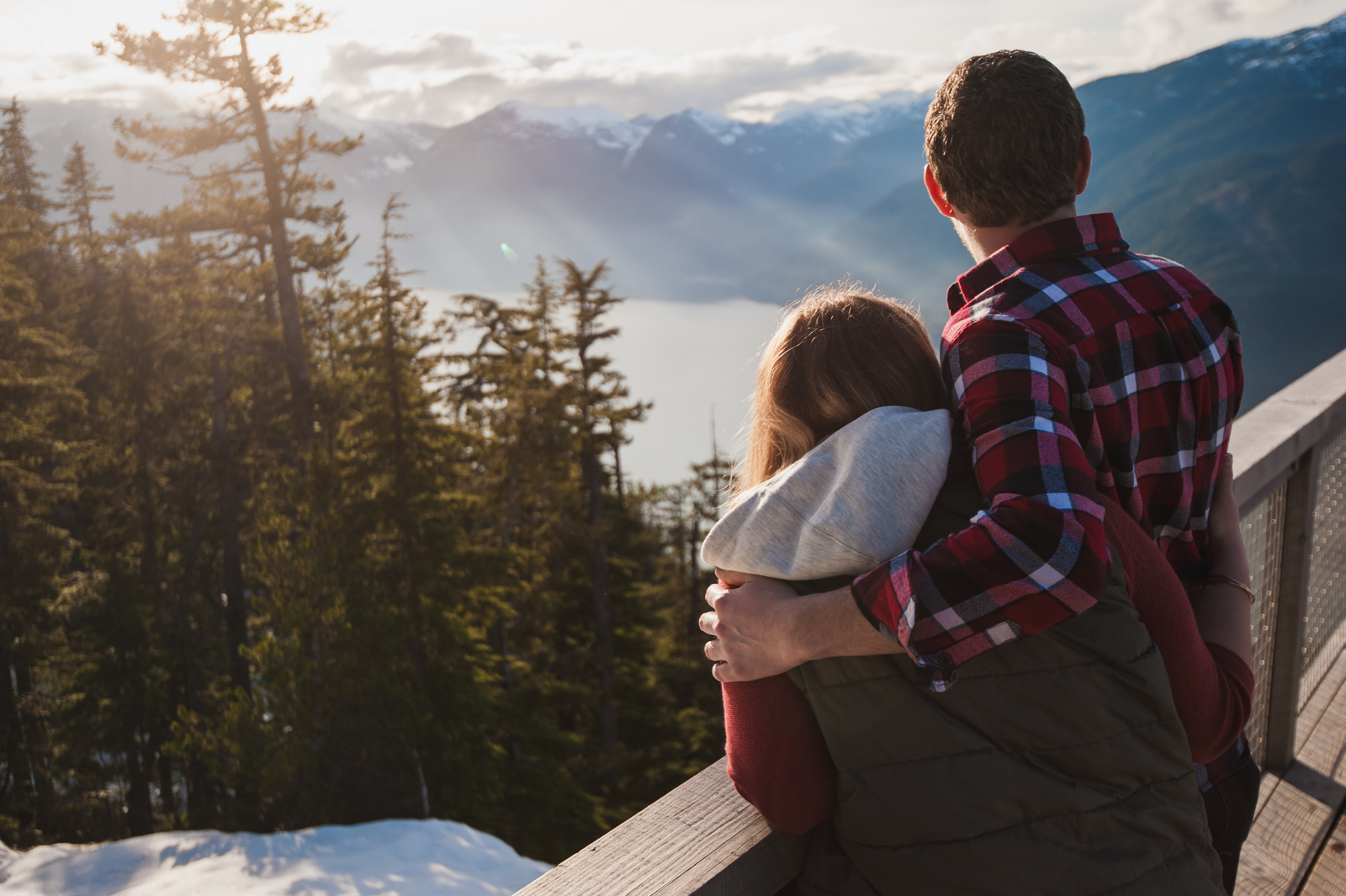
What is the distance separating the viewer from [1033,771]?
100 cm

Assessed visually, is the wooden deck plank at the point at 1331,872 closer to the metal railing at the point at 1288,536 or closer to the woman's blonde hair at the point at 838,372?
the metal railing at the point at 1288,536

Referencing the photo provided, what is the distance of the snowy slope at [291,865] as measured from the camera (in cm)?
1091

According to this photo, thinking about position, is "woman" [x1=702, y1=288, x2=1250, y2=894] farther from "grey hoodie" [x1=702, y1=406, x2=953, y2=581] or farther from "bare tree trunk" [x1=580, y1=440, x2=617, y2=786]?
"bare tree trunk" [x1=580, y1=440, x2=617, y2=786]

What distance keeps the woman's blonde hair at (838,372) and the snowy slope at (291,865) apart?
1045 centimetres

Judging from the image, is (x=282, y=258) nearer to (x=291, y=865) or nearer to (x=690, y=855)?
(x=291, y=865)

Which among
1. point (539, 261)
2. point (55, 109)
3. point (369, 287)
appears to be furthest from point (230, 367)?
point (55, 109)

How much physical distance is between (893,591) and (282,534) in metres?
23.1

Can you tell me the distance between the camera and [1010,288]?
120 cm

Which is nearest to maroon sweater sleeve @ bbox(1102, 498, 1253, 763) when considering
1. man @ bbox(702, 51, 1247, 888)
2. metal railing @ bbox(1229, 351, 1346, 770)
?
man @ bbox(702, 51, 1247, 888)

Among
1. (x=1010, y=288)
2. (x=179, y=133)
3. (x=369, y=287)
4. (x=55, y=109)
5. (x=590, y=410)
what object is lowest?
(x=590, y=410)

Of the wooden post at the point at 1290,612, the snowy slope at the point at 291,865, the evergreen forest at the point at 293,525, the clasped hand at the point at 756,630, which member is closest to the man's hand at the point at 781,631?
the clasped hand at the point at 756,630

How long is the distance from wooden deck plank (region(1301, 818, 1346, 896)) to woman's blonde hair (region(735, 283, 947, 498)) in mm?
1883

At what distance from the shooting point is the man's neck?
128 centimetres

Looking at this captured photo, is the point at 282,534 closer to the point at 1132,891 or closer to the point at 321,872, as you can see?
the point at 321,872
